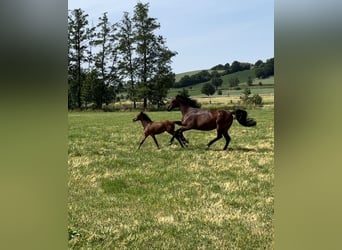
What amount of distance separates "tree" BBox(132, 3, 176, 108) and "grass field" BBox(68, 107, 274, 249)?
16985 millimetres

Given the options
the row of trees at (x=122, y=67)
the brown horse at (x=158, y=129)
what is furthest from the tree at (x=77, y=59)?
the brown horse at (x=158, y=129)

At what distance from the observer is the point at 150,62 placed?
28.3 metres

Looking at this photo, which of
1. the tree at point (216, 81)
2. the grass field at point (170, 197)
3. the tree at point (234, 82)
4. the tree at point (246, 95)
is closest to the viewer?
the grass field at point (170, 197)

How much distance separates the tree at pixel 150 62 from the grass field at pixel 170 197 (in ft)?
55.7

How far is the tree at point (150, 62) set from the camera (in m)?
26.6

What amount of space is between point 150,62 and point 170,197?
76.9ft

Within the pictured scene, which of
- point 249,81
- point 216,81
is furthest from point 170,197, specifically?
point 216,81

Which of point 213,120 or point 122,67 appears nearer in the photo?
point 213,120

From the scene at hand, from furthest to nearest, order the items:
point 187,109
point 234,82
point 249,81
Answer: point 234,82, point 249,81, point 187,109

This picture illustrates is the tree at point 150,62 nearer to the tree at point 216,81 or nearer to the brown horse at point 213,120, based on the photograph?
the tree at point 216,81

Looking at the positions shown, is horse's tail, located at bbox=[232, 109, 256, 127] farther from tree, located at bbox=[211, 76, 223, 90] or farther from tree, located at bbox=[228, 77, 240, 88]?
tree, located at bbox=[228, 77, 240, 88]

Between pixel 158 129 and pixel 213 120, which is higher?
pixel 213 120

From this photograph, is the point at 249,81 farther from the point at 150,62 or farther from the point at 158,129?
the point at 158,129
